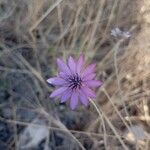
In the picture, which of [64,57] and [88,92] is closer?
[88,92]

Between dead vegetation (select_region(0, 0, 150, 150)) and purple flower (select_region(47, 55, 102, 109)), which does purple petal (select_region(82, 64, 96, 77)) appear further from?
dead vegetation (select_region(0, 0, 150, 150))

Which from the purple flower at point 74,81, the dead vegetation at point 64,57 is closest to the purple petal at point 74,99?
the purple flower at point 74,81

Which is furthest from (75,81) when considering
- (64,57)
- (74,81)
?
(64,57)

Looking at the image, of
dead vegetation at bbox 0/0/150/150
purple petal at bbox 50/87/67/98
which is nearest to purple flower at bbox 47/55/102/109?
purple petal at bbox 50/87/67/98

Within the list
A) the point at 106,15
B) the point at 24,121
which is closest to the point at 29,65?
the point at 24,121

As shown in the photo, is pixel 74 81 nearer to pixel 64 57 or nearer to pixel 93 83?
pixel 93 83

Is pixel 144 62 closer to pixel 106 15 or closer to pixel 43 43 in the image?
pixel 106 15

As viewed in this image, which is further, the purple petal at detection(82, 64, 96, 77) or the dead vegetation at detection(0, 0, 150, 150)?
the dead vegetation at detection(0, 0, 150, 150)

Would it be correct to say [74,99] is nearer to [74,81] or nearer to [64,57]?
[74,81]

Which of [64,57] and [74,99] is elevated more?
[64,57]
